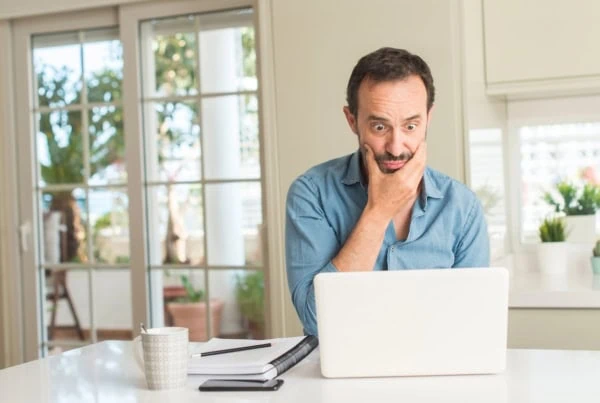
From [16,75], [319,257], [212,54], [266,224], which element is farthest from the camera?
[16,75]

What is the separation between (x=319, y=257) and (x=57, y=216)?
2.43 meters

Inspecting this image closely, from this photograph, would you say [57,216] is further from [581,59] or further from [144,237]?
[581,59]

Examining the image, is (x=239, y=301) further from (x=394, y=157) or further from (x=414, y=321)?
(x=414, y=321)

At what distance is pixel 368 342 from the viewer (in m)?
1.49

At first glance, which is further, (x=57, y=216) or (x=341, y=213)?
(x=57, y=216)

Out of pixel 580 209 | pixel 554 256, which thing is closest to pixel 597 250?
pixel 554 256

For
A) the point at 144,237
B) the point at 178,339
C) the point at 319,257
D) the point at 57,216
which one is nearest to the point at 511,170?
the point at 144,237

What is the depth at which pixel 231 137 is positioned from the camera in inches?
145

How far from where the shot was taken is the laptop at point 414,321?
1.46 meters

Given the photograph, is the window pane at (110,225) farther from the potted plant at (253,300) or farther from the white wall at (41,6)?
the white wall at (41,6)

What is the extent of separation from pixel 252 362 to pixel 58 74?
283cm

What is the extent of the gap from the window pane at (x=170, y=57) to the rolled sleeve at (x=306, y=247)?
1823 millimetres

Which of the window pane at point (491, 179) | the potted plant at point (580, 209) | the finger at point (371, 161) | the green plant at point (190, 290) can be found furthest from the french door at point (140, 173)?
the finger at point (371, 161)

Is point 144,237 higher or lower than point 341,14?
lower
